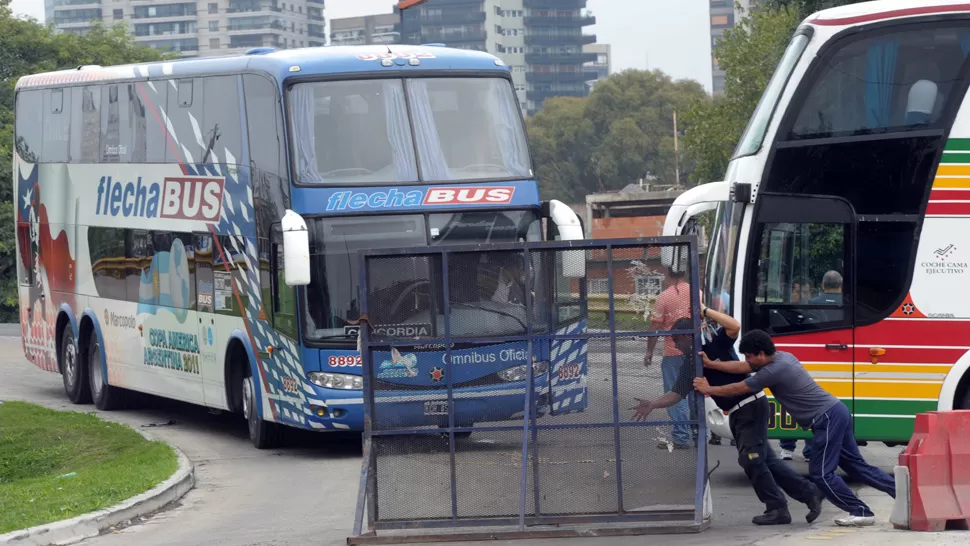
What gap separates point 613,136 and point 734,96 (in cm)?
6174

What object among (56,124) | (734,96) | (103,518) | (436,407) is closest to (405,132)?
(103,518)

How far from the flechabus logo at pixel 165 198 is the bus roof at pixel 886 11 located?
7.13 m

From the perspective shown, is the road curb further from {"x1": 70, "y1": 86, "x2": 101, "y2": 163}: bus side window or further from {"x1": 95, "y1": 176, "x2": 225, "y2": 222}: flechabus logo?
{"x1": 70, "y1": 86, "x2": 101, "y2": 163}: bus side window

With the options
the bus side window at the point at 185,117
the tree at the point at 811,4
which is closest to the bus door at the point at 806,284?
the bus side window at the point at 185,117

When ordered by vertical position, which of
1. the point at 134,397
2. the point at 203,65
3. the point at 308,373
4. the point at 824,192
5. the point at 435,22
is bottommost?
the point at 134,397

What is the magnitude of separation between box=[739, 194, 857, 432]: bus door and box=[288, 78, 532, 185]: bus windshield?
3580mm

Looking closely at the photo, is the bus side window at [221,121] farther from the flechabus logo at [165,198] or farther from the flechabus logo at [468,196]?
the flechabus logo at [468,196]

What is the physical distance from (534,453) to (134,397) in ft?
41.0

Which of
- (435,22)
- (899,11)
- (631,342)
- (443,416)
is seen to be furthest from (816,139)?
(435,22)

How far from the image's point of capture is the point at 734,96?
151 feet

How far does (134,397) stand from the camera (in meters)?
21.7

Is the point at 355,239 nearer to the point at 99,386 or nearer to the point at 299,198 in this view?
the point at 299,198

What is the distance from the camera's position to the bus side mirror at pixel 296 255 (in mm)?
14156

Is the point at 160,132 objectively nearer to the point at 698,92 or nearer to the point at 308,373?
the point at 308,373
